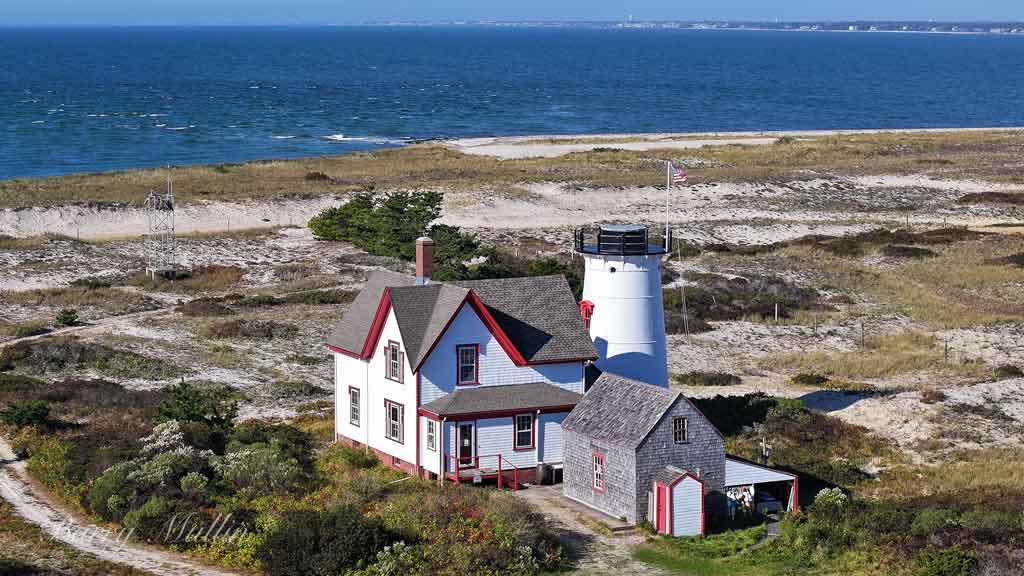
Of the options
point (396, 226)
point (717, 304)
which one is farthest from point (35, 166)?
point (717, 304)

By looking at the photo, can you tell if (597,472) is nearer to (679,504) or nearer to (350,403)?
(679,504)

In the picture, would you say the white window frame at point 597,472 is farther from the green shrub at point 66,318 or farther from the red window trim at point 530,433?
the green shrub at point 66,318

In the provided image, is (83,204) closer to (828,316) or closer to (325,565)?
(828,316)

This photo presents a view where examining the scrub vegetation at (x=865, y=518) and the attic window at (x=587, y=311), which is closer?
the scrub vegetation at (x=865, y=518)

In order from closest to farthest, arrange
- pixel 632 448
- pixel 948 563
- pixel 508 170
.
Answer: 1. pixel 948 563
2. pixel 632 448
3. pixel 508 170

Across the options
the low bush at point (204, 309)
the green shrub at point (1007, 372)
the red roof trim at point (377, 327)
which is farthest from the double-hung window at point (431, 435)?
the green shrub at point (1007, 372)

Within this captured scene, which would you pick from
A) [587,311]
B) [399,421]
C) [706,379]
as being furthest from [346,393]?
[706,379]

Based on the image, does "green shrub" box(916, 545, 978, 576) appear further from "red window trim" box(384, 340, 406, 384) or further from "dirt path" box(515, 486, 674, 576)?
"red window trim" box(384, 340, 406, 384)
